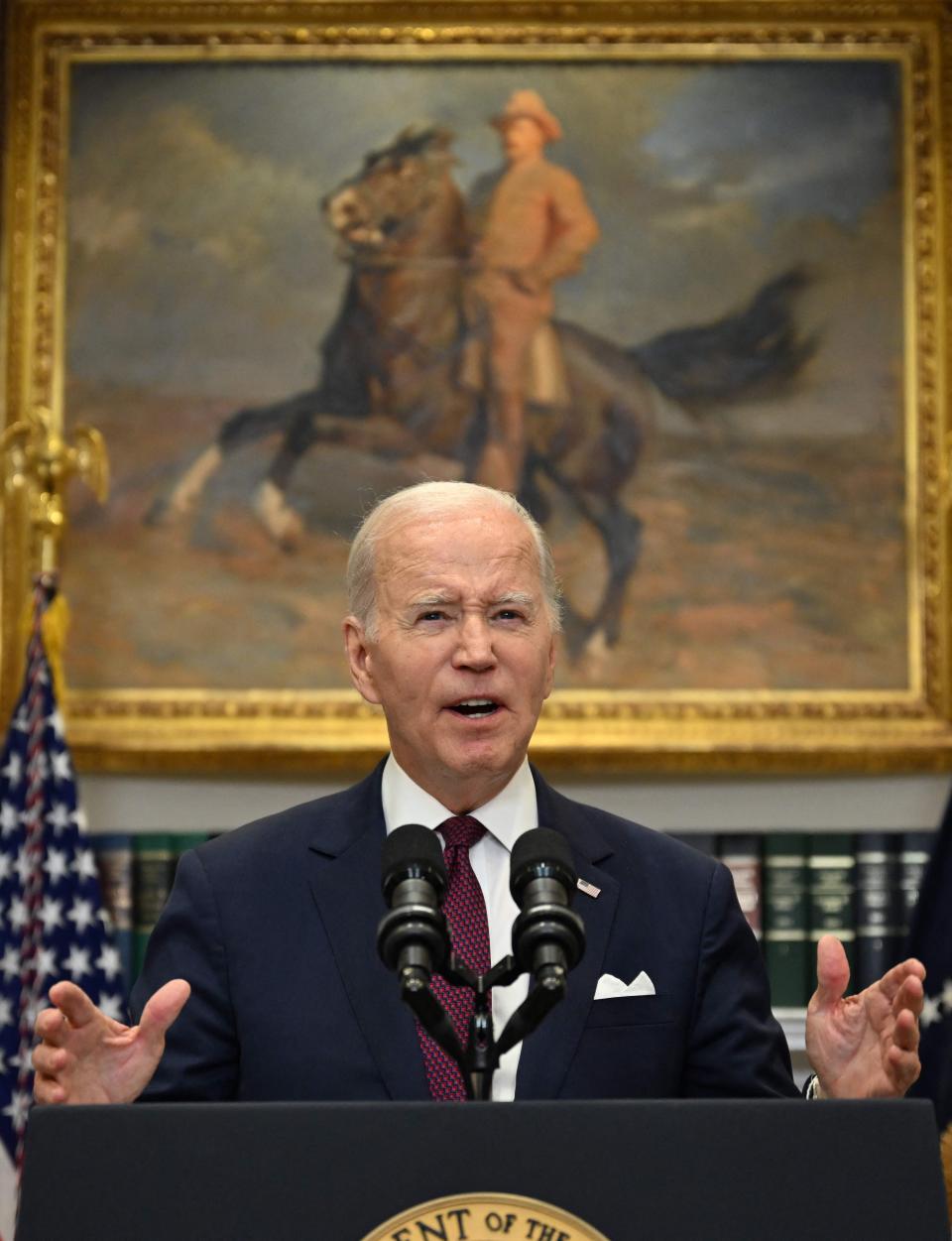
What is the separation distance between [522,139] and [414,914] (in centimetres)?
429

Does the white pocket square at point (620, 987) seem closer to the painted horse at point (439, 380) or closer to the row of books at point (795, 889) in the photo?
the row of books at point (795, 889)

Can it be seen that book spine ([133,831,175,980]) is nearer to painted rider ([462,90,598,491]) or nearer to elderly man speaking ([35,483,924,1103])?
painted rider ([462,90,598,491])

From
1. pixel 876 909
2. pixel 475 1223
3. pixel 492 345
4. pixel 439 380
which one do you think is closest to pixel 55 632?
pixel 439 380

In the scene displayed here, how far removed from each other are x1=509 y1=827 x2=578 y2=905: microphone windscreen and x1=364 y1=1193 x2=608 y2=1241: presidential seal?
352mm

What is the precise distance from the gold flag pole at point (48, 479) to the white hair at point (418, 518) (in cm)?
245

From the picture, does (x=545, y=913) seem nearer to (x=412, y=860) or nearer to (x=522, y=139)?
(x=412, y=860)

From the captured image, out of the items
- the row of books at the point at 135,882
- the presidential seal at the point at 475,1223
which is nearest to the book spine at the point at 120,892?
the row of books at the point at 135,882

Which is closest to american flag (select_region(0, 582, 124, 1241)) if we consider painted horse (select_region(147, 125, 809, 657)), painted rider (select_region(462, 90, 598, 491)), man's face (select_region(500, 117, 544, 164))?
painted horse (select_region(147, 125, 809, 657))

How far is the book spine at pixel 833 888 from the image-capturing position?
5.20 meters

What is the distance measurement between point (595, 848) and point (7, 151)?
3.83 m

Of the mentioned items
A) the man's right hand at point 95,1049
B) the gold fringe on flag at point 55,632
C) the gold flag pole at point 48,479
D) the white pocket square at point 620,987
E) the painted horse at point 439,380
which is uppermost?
the painted horse at point 439,380

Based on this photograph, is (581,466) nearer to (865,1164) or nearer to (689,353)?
(689,353)

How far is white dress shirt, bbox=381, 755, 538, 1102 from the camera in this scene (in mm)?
2613

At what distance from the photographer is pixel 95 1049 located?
2.26m
